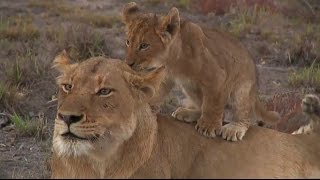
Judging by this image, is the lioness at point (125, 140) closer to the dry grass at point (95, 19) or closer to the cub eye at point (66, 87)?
the cub eye at point (66, 87)

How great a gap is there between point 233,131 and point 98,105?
1405mm

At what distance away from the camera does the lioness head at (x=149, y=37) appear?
5.29m

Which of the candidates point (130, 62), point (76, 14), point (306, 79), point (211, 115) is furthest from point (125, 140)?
point (76, 14)

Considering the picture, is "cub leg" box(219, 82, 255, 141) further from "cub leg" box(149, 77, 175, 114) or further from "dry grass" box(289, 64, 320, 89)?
"dry grass" box(289, 64, 320, 89)

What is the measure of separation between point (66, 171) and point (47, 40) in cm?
754

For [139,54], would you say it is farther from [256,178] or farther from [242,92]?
[256,178]

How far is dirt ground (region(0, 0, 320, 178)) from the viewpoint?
736 cm

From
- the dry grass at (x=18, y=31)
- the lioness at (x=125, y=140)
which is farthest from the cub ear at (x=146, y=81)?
→ the dry grass at (x=18, y=31)

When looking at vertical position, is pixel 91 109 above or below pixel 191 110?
above

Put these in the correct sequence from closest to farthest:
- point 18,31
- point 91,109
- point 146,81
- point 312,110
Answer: point 91,109, point 146,81, point 312,110, point 18,31

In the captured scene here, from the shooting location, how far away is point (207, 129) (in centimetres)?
514

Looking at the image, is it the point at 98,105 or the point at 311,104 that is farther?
the point at 311,104

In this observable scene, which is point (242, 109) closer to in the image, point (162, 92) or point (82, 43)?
point (162, 92)

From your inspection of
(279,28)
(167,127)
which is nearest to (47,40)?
(279,28)
